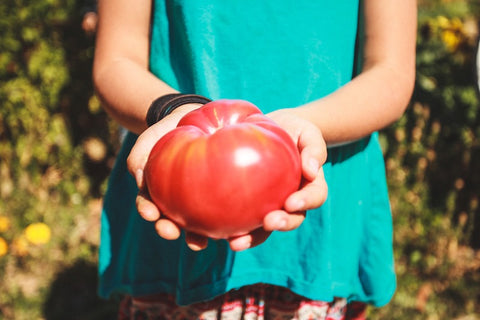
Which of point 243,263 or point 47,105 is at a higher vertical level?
point 243,263

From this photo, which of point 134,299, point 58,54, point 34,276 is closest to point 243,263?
point 134,299

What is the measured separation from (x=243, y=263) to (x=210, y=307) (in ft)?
0.53

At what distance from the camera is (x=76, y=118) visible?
3.45 m

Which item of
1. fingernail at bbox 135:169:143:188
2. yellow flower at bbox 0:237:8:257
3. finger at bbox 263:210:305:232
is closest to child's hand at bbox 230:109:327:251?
finger at bbox 263:210:305:232

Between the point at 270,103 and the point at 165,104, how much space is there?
28 cm

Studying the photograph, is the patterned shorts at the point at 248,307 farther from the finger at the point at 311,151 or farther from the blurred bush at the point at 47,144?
the blurred bush at the point at 47,144

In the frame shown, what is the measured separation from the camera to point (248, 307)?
4.05 feet

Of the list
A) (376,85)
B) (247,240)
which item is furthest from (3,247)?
(376,85)

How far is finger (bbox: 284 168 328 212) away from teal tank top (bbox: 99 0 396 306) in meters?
0.32


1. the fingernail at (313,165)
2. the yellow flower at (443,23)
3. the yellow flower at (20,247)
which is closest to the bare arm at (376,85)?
the fingernail at (313,165)

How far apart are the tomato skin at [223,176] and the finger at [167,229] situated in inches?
0.7

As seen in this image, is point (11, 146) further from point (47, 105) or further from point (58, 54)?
point (58, 54)

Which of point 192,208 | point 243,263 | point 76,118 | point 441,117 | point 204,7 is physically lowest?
point 76,118

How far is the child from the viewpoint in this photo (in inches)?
43.0
